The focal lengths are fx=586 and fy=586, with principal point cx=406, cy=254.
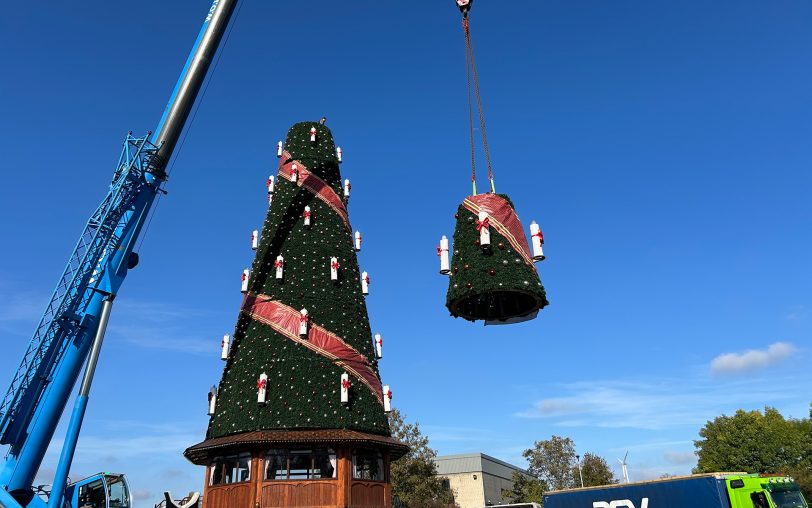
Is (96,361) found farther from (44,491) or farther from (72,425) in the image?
(44,491)

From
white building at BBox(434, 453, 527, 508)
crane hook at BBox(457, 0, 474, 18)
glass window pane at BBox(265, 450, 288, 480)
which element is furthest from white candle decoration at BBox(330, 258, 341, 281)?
white building at BBox(434, 453, 527, 508)

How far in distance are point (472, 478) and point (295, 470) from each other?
7470 centimetres

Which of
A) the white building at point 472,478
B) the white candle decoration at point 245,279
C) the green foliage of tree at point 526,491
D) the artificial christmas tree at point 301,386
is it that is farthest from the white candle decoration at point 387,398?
the white building at point 472,478

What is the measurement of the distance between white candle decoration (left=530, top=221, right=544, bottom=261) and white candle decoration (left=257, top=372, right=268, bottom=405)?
59.4ft

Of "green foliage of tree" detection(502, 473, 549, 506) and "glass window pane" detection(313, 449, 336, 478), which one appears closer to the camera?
"glass window pane" detection(313, 449, 336, 478)

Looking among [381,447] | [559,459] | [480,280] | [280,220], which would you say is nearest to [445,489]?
[559,459]

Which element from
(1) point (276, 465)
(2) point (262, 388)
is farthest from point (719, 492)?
(2) point (262, 388)

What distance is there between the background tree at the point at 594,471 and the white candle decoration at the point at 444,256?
67.5 meters

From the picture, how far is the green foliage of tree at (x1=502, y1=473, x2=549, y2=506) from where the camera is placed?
72037mm

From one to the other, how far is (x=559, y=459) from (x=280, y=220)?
56858 millimetres

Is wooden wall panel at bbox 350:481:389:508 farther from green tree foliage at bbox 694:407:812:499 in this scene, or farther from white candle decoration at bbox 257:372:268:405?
green tree foliage at bbox 694:407:812:499

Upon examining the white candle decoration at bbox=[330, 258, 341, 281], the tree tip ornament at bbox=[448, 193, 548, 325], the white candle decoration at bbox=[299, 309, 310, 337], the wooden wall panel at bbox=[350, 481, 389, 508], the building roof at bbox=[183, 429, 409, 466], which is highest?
the white candle decoration at bbox=[330, 258, 341, 281]

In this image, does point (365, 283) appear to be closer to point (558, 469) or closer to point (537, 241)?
point (537, 241)

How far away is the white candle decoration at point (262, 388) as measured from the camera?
92.4ft
